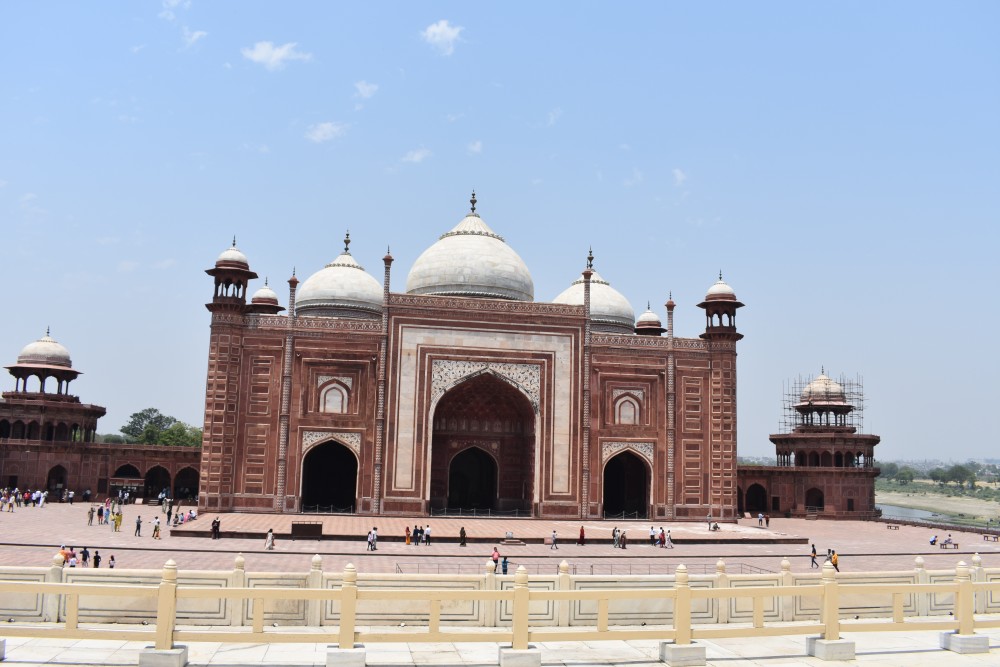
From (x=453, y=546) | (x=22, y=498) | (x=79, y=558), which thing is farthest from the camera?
(x=22, y=498)

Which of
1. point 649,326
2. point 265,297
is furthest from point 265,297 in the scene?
point 649,326

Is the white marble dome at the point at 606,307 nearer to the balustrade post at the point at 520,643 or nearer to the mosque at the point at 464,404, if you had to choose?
the mosque at the point at 464,404

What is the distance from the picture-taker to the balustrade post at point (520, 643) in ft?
27.1

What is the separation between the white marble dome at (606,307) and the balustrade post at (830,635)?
2942cm

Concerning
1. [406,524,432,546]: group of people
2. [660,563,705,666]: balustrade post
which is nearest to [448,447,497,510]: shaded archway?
[406,524,432,546]: group of people

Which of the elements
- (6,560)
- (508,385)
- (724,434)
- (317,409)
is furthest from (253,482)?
(724,434)

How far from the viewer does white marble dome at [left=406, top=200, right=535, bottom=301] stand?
3294 centimetres

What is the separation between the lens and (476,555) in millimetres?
20328

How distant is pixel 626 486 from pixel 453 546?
43.3ft

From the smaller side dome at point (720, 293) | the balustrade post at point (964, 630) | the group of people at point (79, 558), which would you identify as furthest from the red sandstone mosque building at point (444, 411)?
the balustrade post at point (964, 630)

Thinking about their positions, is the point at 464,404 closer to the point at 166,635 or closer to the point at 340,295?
the point at 340,295

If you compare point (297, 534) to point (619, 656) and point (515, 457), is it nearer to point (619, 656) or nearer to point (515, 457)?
point (515, 457)

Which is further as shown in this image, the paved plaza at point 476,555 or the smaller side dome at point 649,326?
the smaller side dome at point 649,326

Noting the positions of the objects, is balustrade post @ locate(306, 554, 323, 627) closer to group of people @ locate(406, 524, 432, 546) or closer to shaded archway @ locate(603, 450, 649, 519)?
group of people @ locate(406, 524, 432, 546)
